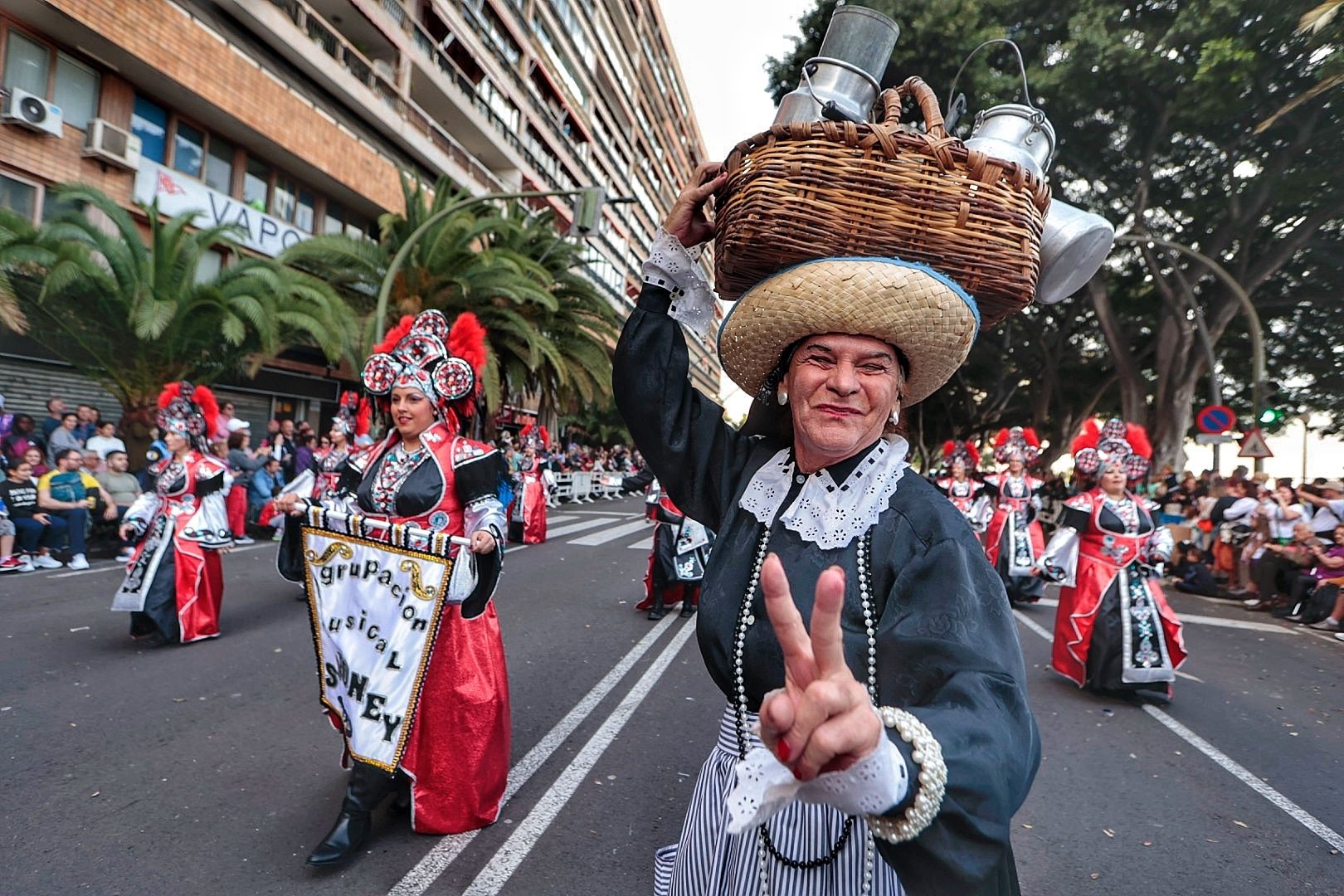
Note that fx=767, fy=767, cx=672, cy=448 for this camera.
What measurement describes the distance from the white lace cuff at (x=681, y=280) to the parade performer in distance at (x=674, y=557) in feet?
19.8

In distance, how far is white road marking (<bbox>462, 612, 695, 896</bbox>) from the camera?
3029 mm

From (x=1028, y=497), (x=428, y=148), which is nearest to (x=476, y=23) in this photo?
(x=428, y=148)

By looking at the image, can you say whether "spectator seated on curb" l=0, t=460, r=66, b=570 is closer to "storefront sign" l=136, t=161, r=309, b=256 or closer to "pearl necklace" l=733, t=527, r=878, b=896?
"storefront sign" l=136, t=161, r=309, b=256

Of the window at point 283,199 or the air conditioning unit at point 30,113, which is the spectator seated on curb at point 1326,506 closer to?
the air conditioning unit at point 30,113

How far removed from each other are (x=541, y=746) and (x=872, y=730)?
3.84 meters

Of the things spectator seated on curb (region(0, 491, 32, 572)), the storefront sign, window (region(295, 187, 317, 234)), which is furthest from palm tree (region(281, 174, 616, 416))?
spectator seated on curb (region(0, 491, 32, 572))

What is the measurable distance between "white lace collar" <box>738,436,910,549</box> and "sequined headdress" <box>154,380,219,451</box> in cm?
620

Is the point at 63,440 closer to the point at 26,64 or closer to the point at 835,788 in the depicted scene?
the point at 26,64

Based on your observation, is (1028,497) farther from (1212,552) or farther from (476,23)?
(476,23)

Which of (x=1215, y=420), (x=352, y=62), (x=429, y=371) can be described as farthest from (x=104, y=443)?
(x=1215, y=420)

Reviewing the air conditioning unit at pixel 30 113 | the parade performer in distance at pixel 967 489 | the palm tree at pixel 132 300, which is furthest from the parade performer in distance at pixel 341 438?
the parade performer in distance at pixel 967 489

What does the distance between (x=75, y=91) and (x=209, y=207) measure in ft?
10.3

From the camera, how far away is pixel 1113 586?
6.21 metres

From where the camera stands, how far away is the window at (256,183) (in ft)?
62.1
